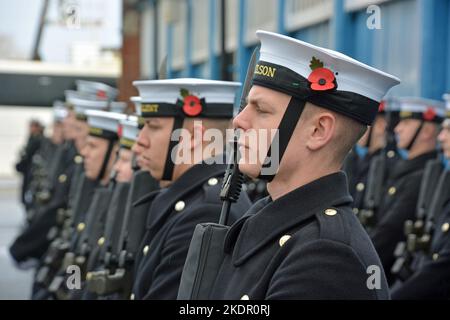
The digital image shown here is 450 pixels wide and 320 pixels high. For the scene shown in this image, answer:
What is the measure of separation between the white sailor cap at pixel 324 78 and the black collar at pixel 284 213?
157mm

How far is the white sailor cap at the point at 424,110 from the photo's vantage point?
6195mm

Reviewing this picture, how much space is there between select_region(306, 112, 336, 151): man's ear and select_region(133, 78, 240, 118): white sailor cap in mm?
1306

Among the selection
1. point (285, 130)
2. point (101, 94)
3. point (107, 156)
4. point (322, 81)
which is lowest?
point (101, 94)

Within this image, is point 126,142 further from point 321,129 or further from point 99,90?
point 99,90

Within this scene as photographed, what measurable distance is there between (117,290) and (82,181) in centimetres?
278

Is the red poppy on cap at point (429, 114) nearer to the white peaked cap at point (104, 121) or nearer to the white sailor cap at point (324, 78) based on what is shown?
the white peaked cap at point (104, 121)

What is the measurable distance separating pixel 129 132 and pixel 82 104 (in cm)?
311

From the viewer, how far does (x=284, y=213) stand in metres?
2.29

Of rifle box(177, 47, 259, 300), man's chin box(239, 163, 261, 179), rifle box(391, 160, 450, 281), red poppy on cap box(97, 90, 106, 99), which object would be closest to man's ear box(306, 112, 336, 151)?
man's chin box(239, 163, 261, 179)

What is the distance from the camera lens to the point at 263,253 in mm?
2275

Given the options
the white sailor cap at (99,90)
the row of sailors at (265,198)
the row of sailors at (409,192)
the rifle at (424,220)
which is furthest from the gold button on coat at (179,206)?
the white sailor cap at (99,90)

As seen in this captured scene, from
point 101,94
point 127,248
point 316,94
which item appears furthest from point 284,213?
point 101,94

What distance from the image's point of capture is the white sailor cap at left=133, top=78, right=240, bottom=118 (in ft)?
11.9

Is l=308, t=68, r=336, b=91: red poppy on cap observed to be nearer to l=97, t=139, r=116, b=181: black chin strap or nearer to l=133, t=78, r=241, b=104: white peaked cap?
l=133, t=78, r=241, b=104: white peaked cap
